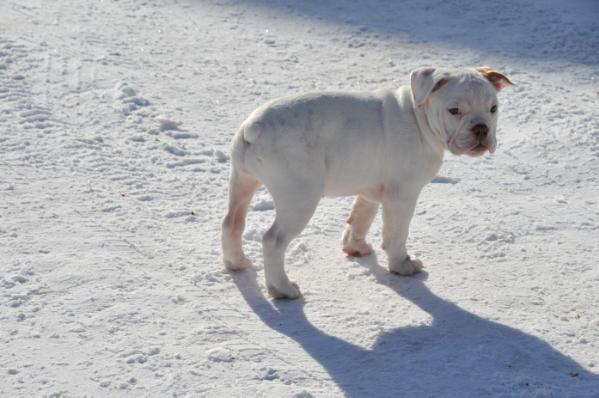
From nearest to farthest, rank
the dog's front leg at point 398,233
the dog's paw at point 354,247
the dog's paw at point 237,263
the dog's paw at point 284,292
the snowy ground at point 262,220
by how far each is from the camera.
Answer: the snowy ground at point 262,220 → the dog's paw at point 284,292 → the dog's front leg at point 398,233 → the dog's paw at point 237,263 → the dog's paw at point 354,247

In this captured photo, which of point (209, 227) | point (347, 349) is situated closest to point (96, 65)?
point (209, 227)

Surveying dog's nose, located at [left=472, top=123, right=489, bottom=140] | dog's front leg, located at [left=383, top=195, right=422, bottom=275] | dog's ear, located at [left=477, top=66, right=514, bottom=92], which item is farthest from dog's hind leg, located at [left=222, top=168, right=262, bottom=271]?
dog's ear, located at [left=477, top=66, right=514, bottom=92]

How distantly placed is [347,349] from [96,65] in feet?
15.4

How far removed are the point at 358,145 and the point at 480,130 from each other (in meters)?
0.65


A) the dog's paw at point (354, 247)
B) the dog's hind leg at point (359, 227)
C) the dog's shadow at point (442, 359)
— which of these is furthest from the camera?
the dog's paw at point (354, 247)

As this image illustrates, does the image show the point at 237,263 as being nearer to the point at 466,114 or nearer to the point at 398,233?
the point at 398,233

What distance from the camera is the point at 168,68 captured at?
8.56 metres

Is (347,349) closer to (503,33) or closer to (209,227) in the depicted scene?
(209,227)

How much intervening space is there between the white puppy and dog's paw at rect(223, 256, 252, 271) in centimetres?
21

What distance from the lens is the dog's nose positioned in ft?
16.0

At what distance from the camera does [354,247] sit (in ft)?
18.4

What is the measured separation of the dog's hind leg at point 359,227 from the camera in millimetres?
5480

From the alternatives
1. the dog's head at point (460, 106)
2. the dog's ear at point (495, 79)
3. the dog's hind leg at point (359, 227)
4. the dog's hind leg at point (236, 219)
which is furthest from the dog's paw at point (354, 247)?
the dog's ear at point (495, 79)

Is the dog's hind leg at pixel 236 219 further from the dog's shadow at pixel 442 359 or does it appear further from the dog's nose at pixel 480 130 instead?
the dog's nose at pixel 480 130
